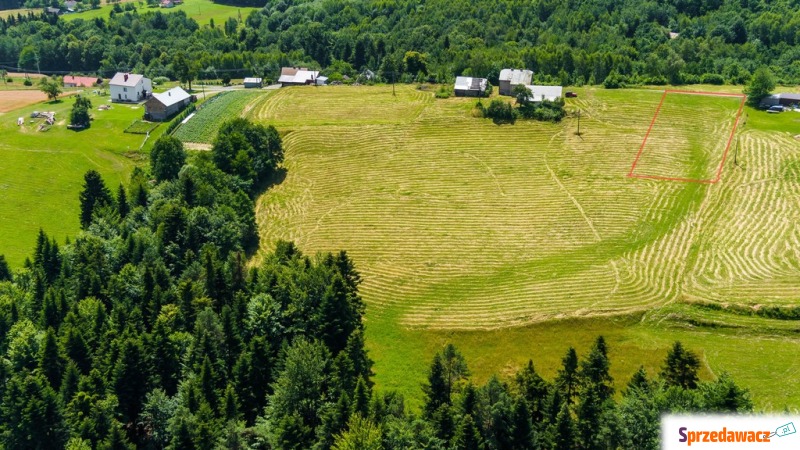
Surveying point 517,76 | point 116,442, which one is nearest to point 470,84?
point 517,76

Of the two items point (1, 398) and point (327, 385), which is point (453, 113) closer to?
point (327, 385)

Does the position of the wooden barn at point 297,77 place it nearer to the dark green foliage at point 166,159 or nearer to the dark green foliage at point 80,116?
the dark green foliage at point 80,116

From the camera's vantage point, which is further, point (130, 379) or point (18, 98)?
point (18, 98)

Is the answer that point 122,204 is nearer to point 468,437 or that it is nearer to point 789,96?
point 468,437

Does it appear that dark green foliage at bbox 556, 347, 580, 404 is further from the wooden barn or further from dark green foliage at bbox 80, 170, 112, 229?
the wooden barn

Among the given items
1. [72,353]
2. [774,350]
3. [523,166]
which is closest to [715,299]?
[774,350]

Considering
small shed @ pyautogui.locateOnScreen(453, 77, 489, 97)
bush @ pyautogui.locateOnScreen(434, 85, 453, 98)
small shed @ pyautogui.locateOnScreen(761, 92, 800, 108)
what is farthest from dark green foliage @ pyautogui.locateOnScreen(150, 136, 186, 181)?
small shed @ pyautogui.locateOnScreen(761, 92, 800, 108)
